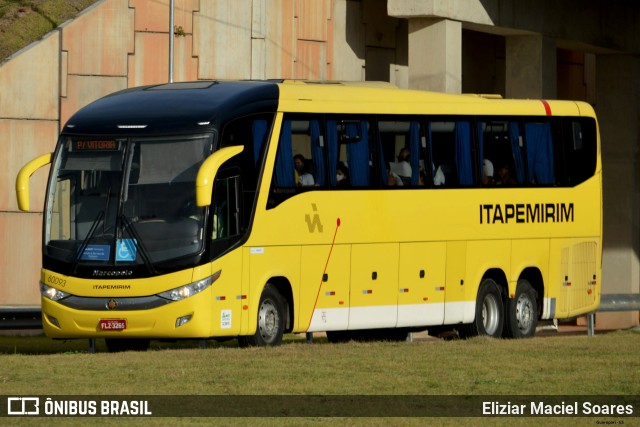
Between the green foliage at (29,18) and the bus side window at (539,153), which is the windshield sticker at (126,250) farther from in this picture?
the green foliage at (29,18)

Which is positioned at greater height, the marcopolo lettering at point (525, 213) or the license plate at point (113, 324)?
the marcopolo lettering at point (525, 213)

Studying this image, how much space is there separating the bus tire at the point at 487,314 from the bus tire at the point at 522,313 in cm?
18

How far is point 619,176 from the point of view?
5219 cm

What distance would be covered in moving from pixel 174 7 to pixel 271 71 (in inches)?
102

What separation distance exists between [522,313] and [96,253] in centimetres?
867

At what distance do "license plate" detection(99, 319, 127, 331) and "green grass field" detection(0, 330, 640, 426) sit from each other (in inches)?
15.8

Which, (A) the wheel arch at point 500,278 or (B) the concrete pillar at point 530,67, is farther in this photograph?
(B) the concrete pillar at point 530,67

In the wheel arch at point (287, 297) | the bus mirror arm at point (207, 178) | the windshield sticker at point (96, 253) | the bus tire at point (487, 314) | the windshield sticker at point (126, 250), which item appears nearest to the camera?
the bus mirror arm at point (207, 178)

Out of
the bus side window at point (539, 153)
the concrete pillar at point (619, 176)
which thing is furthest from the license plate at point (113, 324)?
the concrete pillar at point (619, 176)

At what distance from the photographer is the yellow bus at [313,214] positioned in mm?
21922

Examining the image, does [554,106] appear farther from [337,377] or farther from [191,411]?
[191,411]

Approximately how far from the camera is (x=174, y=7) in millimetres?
38344

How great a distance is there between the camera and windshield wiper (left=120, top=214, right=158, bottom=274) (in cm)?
2180

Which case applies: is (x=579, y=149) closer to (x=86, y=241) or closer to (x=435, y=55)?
(x=435, y=55)
